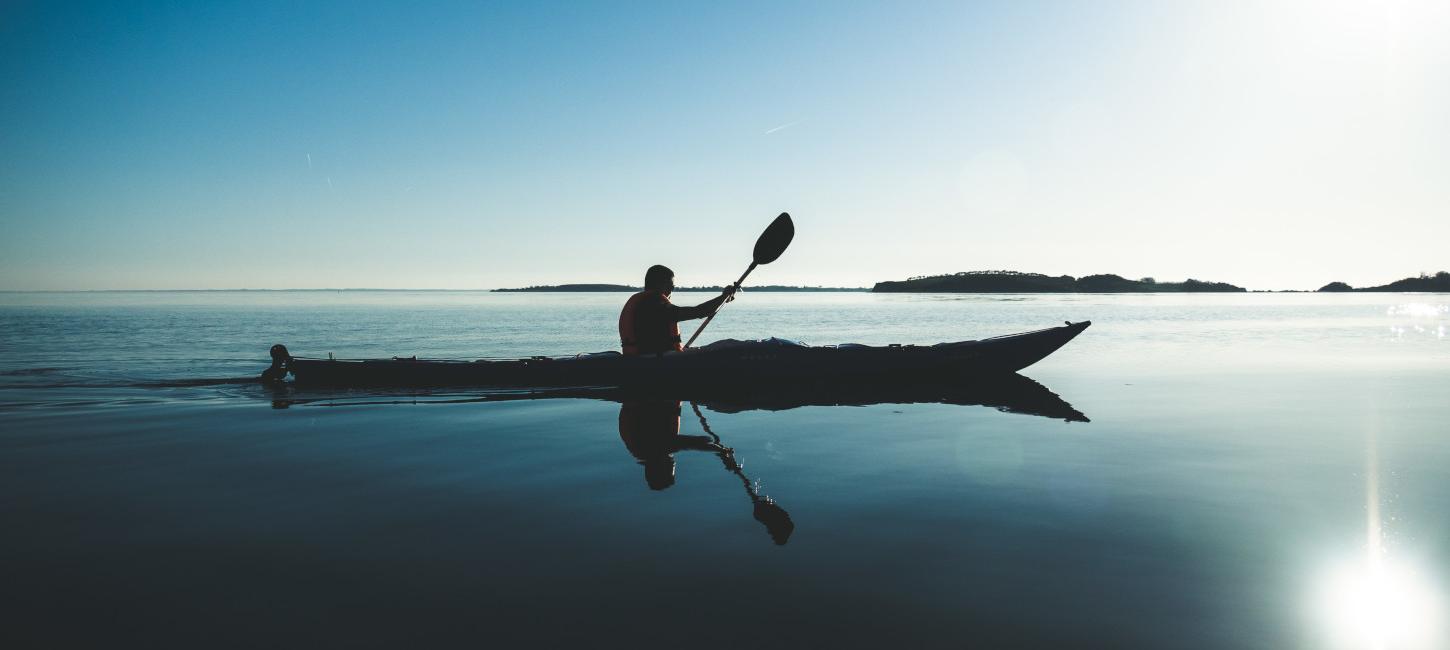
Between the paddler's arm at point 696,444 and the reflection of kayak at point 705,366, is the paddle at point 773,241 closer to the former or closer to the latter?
the reflection of kayak at point 705,366

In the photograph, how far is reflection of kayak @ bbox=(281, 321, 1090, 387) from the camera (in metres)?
10.8

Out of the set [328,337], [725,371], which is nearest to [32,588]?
[725,371]

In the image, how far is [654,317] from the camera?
10781mm

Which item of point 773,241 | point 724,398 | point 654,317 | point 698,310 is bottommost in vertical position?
point 724,398

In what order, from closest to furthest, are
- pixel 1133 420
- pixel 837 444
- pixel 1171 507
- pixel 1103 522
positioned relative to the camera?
pixel 1103 522 < pixel 1171 507 < pixel 837 444 < pixel 1133 420

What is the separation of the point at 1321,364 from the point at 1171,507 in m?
14.3

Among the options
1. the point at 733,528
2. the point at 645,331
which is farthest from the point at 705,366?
the point at 733,528

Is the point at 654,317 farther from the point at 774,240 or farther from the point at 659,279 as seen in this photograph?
the point at 774,240

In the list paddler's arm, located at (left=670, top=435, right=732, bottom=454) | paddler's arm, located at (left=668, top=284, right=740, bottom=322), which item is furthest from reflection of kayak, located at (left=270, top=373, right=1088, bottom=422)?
paddler's arm, located at (left=670, top=435, right=732, bottom=454)

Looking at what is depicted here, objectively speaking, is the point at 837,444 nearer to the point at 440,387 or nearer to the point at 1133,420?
the point at 1133,420

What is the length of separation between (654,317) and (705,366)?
3.42 ft

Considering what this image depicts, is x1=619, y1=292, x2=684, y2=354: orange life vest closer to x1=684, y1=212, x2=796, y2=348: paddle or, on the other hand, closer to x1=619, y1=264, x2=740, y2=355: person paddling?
x1=619, y1=264, x2=740, y2=355: person paddling

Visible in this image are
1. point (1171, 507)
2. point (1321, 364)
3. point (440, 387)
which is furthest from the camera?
point (1321, 364)

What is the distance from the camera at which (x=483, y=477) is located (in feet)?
19.5
